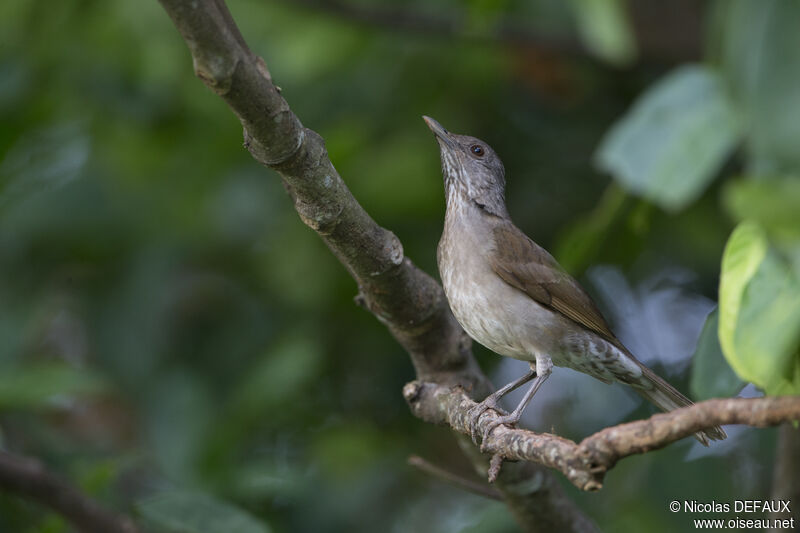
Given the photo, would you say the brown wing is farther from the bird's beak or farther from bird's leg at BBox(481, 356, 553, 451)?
the bird's beak

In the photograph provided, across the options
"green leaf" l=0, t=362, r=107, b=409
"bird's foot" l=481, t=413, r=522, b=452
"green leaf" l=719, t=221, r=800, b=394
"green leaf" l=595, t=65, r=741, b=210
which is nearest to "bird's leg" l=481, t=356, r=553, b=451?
"bird's foot" l=481, t=413, r=522, b=452

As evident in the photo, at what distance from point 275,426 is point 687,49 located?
12.7 feet

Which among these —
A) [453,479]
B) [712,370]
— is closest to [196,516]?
[453,479]

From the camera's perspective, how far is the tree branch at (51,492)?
4164mm

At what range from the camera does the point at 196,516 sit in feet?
13.5

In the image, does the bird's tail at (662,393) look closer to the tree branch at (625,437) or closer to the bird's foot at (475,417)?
the bird's foot at (475,417)

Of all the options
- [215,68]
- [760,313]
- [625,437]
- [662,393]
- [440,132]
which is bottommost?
[662,393]

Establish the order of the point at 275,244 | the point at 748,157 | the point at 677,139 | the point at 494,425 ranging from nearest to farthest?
the point at 748,157 → the point at 677,139 → the point at 494,425 → the point at 275,244

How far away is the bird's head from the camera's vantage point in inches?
213

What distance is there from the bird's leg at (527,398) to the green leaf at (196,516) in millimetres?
1232

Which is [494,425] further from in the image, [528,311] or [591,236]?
[528,311]

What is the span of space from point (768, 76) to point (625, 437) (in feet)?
3.48

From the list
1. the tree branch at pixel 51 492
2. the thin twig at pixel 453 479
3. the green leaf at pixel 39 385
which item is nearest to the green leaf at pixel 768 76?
the thin twig at pixel 453 479

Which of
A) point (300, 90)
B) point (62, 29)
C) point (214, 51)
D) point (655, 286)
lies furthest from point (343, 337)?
point (214, 51)
